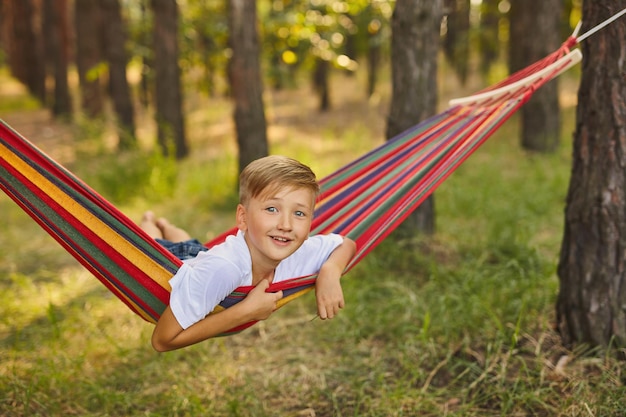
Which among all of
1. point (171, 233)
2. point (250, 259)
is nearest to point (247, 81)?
point (171, 233)

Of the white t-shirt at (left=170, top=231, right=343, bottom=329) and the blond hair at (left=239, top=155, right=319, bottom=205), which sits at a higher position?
the blond hair at (left=239, top=155, right=319, bottom=205)

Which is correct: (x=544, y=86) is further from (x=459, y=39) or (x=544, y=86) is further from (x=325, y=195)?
(x=459, y=39)

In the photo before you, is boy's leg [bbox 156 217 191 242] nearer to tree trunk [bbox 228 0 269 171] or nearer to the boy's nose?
the boy's nose

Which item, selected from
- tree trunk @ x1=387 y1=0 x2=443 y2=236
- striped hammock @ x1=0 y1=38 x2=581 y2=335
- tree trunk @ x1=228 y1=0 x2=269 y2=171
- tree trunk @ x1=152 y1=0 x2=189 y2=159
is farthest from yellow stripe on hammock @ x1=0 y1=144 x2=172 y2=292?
tree trunk @ x1=152 y1=0 x2=189 y2=159

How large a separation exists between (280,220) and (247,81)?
301 centimetres

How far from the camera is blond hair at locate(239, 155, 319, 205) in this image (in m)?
1.43

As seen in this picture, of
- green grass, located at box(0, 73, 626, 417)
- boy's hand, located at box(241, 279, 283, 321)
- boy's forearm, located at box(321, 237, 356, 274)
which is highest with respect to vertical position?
boy's forearm, located at box(321, 237, 356, 274)

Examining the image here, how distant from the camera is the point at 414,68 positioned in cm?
301

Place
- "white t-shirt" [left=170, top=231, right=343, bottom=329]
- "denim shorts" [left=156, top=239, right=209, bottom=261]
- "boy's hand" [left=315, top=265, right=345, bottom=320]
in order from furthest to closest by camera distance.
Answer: "denim shorts" [left=156, top=239, right=209, bottom=261], "boy's hand" [left=315, top=265, right=345, bottom=320], "white t-shirt" [left=170, top=231, right=343, bottom=329]

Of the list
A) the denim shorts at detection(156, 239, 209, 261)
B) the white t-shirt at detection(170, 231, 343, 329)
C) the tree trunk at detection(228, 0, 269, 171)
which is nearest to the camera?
the white t-shirt at detection(170, 231, 343, 329)

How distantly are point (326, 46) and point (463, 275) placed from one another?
3227mm

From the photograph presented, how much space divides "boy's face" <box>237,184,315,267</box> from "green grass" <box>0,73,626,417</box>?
2.25 ft

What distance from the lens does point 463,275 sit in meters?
2.65

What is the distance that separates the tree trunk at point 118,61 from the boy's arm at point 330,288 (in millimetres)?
4857
